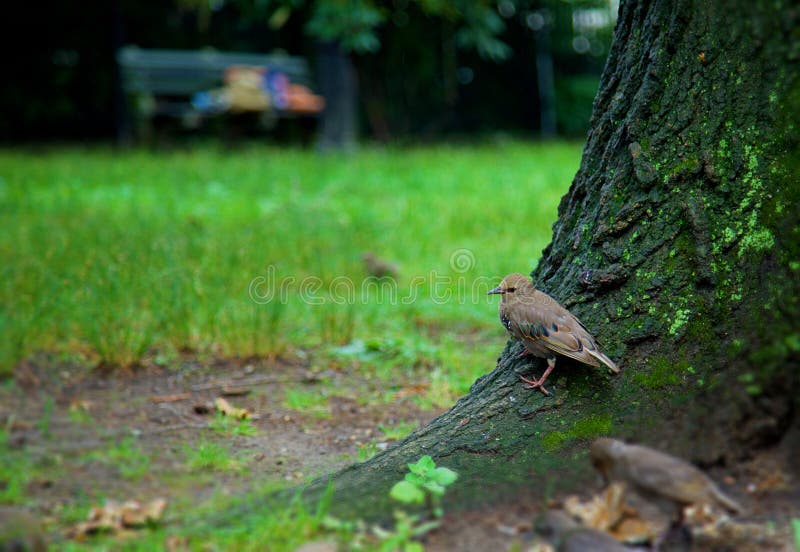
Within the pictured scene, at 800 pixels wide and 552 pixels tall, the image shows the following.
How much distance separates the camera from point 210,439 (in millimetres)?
3904

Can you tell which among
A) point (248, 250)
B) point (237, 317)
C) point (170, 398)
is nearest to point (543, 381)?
point (170, 398)

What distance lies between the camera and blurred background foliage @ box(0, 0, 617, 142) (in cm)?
1758

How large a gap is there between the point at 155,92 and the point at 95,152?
1.58 metres

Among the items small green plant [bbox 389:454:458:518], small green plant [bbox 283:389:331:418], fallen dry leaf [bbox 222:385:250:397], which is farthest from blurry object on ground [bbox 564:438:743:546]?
fallen dry leaf [bbox 222:385:250:397]

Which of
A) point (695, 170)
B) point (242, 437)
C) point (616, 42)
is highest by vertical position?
point (616, 42)

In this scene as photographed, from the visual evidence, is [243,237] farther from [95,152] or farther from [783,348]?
[95,152]

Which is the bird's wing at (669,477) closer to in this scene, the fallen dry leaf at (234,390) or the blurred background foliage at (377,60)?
the fallen dry leaf at (234,390)

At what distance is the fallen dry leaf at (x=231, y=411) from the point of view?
419 cm

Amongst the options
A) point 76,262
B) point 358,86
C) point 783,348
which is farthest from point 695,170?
point 358,86

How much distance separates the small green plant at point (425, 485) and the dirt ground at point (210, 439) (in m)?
0.10

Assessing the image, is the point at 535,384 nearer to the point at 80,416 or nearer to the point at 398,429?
the point at 398,429

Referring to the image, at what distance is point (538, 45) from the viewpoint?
750 inches

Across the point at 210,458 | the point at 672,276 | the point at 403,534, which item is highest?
the point at 672,276

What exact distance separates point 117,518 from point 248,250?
3966 millimetres
